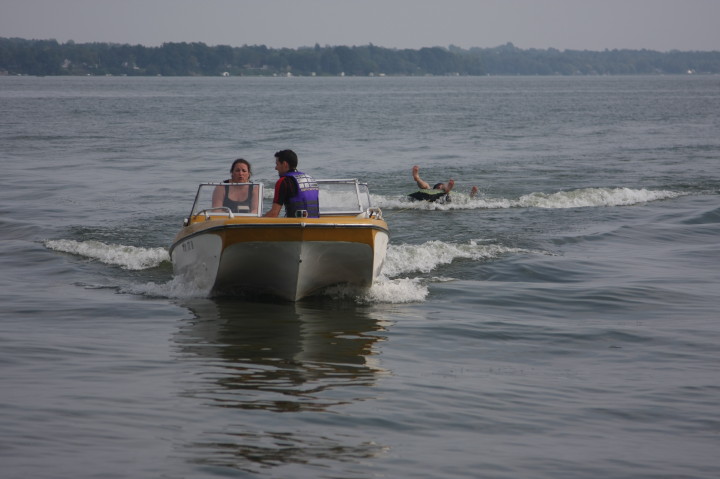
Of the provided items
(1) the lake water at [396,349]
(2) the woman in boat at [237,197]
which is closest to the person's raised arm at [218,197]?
(2) the woman in boat at [237,197]

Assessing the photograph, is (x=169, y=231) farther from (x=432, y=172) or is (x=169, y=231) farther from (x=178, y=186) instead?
(x=432, y=172)

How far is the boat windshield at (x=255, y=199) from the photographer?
40.3ft

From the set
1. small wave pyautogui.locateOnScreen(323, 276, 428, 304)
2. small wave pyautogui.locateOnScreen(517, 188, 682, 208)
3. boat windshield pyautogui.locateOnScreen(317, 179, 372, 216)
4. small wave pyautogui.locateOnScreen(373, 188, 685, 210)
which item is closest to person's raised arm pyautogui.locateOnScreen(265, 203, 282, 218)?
boat windshield pyautogui.locateOnScreen(317, 179, 372, 216)

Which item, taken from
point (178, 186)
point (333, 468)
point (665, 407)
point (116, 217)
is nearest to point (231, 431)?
point (333, 468)

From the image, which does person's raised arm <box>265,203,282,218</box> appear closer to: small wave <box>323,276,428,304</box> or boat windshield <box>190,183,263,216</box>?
boat windshield <box>190,183,263,216</box>

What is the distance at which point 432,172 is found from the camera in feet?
104

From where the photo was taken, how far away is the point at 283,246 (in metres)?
11.3

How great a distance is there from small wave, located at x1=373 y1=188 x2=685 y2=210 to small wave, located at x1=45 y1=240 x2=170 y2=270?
8.15m

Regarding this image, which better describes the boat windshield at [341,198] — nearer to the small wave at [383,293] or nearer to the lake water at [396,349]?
the small wave at [383,293]

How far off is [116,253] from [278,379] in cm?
852

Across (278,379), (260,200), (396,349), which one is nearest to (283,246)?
(260,200)

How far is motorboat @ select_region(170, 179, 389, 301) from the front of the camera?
11.2 meters

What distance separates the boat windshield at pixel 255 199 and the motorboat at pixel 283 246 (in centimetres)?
1

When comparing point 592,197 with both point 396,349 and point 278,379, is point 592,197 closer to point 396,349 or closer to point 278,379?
point 396,349
